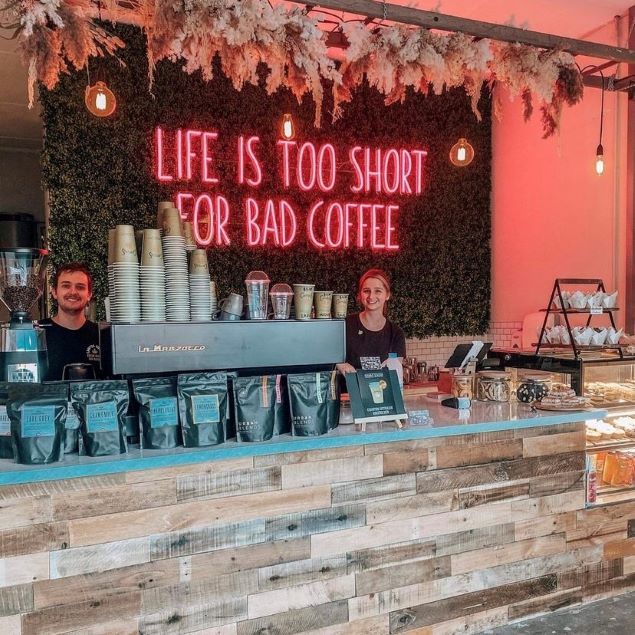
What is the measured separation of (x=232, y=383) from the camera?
268 centimetres

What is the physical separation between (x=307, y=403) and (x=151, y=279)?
848mm

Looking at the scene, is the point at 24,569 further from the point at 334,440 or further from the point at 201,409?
the point at 334,440

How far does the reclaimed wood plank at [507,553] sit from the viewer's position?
3158mm

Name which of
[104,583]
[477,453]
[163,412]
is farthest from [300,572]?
[477,453]

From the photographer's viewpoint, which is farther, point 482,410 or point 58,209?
point 58,209

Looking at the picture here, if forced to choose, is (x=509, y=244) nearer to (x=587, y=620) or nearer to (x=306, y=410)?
(x=587, y=620)

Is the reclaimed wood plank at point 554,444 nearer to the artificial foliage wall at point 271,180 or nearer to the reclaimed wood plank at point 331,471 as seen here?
the reclaimed wood plank at point 331,471

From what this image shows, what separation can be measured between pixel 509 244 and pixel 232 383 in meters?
5.15

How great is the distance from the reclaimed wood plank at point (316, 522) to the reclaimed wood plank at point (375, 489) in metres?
0.04

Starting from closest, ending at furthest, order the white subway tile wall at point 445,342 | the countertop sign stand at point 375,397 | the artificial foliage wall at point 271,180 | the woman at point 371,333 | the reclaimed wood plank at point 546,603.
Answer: the countertop sign stand at point 375,397 < the reclaimed wood plank at point 546,603 < the woman at point 371,333 < the artificial foliage wall at point 271,180 < the white subway tile wall at point 445,342

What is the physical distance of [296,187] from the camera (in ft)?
20.0

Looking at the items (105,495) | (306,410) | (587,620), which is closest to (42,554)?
(105,495)

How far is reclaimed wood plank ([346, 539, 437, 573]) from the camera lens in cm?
291

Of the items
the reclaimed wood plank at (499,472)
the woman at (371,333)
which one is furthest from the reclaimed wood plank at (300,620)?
the woman at (371,333)
